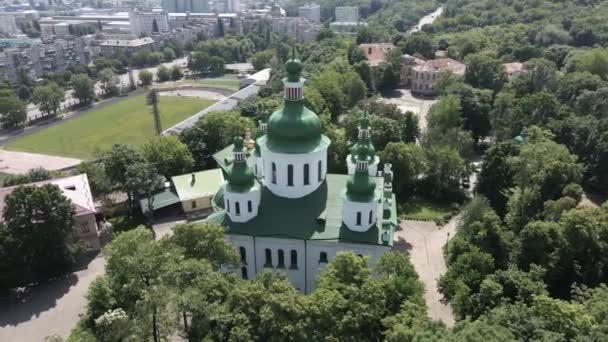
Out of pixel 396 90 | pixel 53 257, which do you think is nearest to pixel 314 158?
pixel 53 257

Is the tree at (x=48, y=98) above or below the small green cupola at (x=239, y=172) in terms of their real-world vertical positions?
below

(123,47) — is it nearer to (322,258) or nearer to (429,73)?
(429,73)

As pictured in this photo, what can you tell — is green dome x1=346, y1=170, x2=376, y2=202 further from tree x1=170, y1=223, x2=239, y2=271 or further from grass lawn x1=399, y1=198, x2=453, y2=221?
grass lawn x1=399, y1=198, x2=453, y2=221

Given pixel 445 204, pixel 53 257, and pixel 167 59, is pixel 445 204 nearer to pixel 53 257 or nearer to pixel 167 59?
pixel 53 257

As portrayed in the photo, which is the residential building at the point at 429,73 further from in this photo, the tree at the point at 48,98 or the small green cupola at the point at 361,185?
the tree at the point at 48,98

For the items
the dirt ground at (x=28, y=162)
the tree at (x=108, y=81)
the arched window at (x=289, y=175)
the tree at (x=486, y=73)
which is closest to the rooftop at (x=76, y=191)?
the arched window at (x=289, y=175)

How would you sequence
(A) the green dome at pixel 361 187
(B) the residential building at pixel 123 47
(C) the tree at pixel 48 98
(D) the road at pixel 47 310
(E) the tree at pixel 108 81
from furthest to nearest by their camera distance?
(B) the residential building at pixel 123 47 < (E) the tree at pixel 108 81 < (C) the tree at pixel 48 98 < (D) the road at pixel 47 310 < (A) the green dome at pixel 361 187
